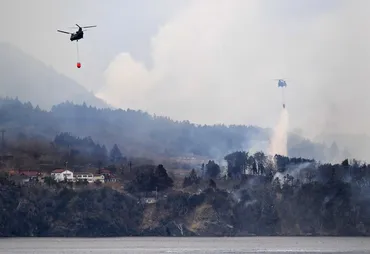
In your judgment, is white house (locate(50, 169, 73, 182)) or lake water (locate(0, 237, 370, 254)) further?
white house (locate(50, 169, 73, 182))

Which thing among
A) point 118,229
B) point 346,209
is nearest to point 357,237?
point 346,209

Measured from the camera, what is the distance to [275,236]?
195 m

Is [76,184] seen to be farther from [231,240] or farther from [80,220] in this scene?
[231,240]

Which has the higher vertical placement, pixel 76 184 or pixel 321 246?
pixel 76 184

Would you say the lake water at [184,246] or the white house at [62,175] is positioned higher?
the white house at [62,175]

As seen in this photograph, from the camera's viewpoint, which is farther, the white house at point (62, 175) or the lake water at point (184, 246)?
the white house at point (62, 175)

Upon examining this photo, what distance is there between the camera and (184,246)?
15650 cm

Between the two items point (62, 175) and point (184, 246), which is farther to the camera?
point (62, 175)

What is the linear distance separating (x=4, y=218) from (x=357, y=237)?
78.1 m

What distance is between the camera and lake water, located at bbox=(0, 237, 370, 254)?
140325mm

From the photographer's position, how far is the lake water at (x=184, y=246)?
14032 cm

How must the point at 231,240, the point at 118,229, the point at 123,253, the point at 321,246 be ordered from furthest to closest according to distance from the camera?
1. the point at 118,229
2. the point at 231,240
3. the point at 321,246
4. the point at 123,253

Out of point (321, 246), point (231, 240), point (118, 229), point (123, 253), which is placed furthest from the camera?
point (118, 229)

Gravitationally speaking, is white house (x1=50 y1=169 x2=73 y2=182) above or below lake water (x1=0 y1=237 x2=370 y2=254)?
above
